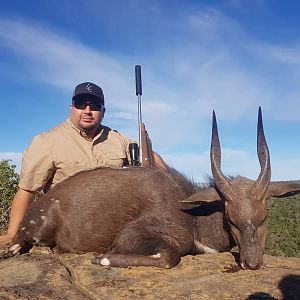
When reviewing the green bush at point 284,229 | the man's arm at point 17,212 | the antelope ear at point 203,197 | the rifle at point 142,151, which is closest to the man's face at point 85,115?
the rifle at point 142,151

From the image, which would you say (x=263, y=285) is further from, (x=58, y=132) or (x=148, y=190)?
(x=58, y=132)

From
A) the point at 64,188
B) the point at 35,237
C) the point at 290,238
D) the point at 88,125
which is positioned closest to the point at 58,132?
the point at 88,125

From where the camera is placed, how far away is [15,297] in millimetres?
3816

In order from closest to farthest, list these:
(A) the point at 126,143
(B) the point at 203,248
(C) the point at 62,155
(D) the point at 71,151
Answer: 1. (B) the point at 203,248
2. (C) the point at 62,155
3. (D) the point at 71,151
4. (A) the point at 126,143

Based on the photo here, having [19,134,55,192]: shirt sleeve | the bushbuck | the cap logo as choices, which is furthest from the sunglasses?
the bushbuck

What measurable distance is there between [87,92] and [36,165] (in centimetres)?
134

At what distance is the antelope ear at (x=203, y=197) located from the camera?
17.9ft

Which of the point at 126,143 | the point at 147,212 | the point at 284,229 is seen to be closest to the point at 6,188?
the point at 126,143

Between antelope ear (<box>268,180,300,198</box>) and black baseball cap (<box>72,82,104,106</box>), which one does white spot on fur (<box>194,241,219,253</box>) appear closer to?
antelope ear (<box>268,180,300,198</box>)

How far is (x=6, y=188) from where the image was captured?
10.4m

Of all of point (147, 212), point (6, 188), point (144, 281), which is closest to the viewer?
point (144, 281)

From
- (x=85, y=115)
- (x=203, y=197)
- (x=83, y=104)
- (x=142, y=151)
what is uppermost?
(x=83, y=104)

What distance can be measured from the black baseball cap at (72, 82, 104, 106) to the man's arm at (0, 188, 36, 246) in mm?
1596

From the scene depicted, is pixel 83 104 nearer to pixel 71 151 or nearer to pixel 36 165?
pixel 71 151
